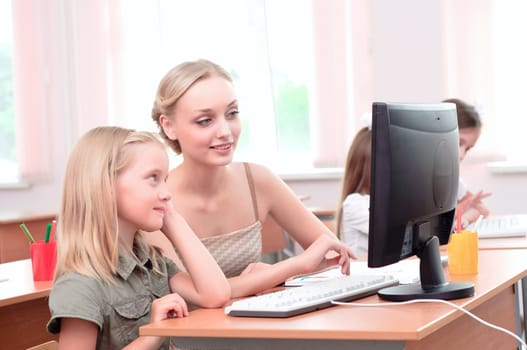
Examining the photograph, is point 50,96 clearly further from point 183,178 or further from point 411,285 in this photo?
point 411,285

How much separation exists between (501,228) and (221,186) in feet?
3.80

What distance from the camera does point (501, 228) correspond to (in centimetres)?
330

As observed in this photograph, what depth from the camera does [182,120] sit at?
2.50 metres

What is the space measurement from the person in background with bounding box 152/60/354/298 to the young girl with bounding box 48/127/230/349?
252 mm

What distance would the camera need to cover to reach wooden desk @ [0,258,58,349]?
8.25ft

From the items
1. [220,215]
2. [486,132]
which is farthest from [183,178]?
[486,132]

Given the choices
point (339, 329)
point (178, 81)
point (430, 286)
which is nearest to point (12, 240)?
point (178, 81)

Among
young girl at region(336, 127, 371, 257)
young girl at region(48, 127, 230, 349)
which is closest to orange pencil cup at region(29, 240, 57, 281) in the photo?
young girl at region(48, 127, 230, 349)

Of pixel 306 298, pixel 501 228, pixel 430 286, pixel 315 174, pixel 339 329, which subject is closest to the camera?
pixel 339 329

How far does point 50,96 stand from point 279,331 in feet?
18.8

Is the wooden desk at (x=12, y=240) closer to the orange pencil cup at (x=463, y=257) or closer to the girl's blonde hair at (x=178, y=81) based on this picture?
the girl's blonde hair at (x=178, y=81)

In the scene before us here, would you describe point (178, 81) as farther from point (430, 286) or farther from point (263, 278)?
point (430, 286)

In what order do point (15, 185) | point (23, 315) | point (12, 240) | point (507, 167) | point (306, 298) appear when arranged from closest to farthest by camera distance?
point (306, 298) → point (23, 315) → point (12, 240) → point (507, 167) → point (15, 185)

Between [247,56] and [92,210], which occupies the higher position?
[247,56]
